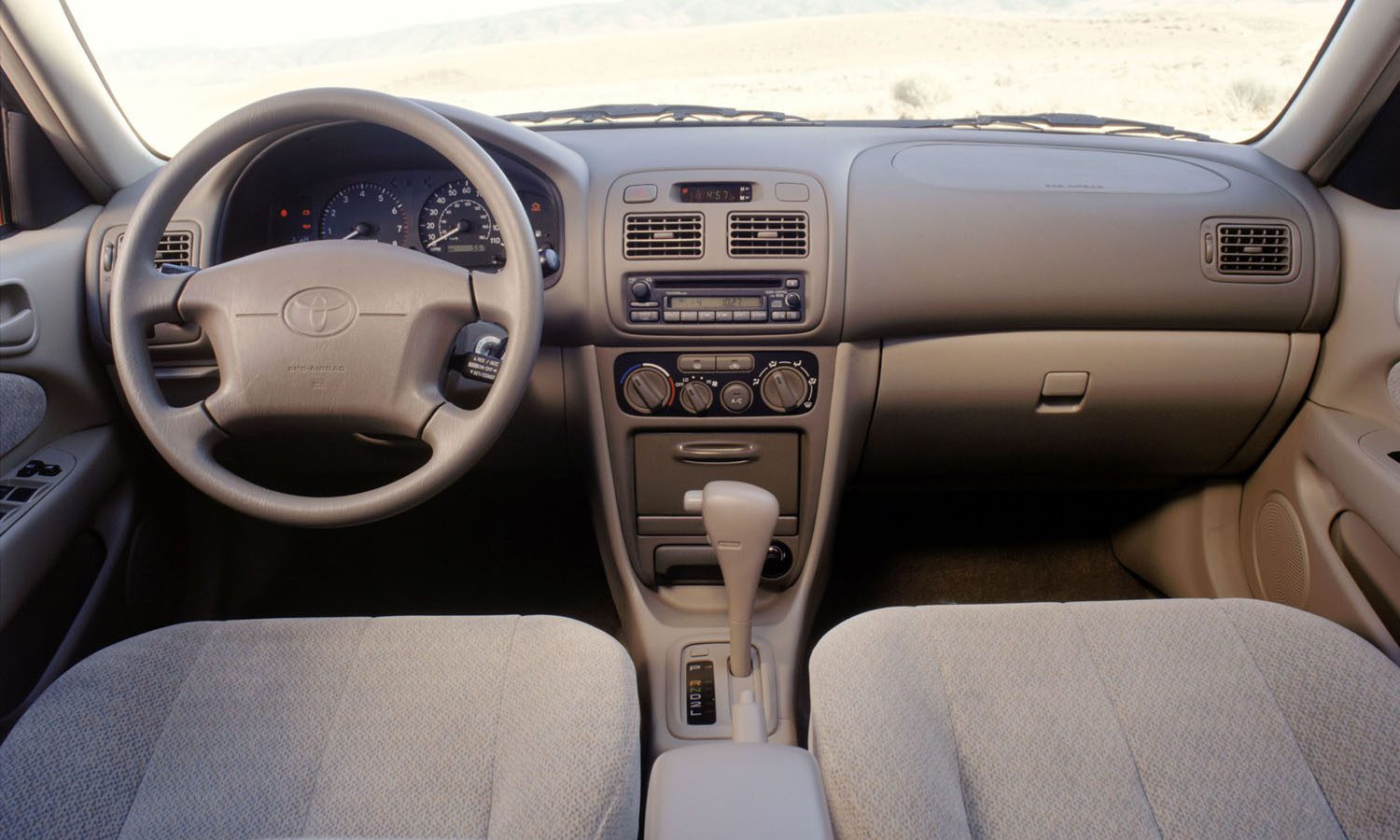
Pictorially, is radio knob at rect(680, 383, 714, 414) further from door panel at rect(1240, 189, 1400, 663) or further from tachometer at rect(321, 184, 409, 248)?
door panel at rect(1240, 189, 1400, 663)

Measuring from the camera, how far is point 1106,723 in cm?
111

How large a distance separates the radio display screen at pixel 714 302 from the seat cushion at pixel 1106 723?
607mm

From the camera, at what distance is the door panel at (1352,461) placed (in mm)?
1511

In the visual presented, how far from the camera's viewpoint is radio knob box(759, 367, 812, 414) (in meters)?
1.67

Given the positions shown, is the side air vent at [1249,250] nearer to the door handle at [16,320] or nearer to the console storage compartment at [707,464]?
the console storage compartment at [707,464]

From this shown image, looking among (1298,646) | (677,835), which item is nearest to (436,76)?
(677,835)

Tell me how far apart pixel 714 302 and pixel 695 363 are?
12cm

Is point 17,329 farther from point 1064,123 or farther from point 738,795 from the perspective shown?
point 1064,123

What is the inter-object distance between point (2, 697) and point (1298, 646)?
1.87m

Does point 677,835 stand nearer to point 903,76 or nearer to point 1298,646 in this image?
point 1298,646

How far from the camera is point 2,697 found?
138cm

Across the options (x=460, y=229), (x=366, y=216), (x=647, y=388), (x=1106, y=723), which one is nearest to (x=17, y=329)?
(x=366, y=216)

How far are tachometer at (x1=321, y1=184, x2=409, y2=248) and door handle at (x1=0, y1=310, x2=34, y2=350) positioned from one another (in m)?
0.48

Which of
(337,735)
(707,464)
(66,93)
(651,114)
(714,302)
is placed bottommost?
(707,464)
